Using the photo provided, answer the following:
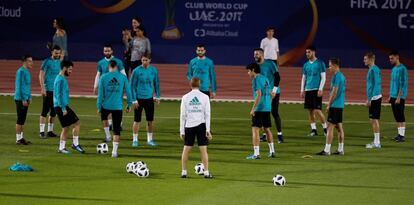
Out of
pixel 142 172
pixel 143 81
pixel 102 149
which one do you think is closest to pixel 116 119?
pixel 102 149

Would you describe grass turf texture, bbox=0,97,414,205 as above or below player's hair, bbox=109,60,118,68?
below

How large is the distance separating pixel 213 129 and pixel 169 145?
11.2 feet

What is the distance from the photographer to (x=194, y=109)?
19.4 m

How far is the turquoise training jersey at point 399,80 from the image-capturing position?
2525 cm

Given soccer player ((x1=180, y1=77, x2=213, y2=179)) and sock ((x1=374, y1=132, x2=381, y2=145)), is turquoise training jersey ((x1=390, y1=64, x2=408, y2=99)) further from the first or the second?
soccer player ((x1=180, y1=77, x2=213, y2=179))

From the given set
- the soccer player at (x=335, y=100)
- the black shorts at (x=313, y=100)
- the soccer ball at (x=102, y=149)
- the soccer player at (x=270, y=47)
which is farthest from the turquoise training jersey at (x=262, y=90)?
the soccer player at (x=270, y=47)

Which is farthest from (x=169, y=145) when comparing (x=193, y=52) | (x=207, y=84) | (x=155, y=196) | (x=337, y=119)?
(x=193, y=52)

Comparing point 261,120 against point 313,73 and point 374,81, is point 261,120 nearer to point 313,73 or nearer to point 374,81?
point 374,81

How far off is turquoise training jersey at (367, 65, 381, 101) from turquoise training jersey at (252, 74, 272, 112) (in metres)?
3.26

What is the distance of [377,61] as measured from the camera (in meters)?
39.7

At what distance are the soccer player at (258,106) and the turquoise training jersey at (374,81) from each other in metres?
3.26

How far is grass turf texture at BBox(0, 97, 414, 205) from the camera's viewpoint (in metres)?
17.6

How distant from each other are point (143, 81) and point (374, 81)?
18.7 ft

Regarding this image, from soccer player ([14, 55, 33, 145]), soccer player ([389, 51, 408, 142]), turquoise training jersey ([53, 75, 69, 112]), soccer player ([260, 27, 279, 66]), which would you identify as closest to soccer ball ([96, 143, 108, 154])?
turquoise training jersey ([53, 75, 69, 112])
